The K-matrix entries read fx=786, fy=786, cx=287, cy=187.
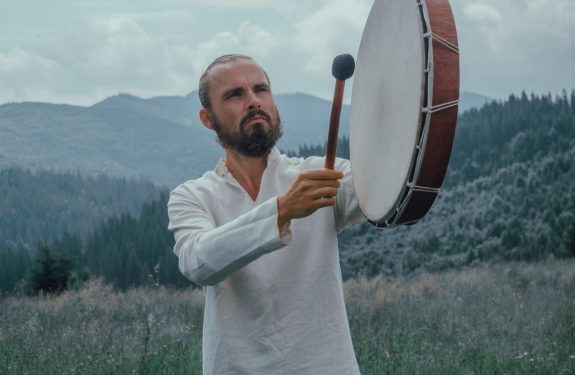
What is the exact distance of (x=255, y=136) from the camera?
2391mm

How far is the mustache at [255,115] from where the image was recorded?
7.85ft

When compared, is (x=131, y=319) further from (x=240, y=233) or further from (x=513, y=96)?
(x=513, y=96)

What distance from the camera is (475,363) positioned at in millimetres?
5582

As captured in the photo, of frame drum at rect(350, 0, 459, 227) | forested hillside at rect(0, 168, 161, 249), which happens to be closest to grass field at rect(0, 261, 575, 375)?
frame drum at rect(350, 0, 459, 227)

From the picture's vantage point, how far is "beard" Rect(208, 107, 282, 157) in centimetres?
239

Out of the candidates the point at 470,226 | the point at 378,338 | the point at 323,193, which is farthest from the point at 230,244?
the point at 470,226

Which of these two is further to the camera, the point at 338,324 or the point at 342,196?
the point at 342,196

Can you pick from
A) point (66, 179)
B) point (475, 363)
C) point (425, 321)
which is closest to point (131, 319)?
point (425, 321)

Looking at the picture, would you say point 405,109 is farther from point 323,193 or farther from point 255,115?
point 255,115

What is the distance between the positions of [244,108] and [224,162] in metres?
0.24

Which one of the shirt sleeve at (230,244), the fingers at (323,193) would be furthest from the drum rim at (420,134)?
the shirt sleeve at (230,244)

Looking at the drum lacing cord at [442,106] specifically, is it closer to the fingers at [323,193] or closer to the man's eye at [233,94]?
the fingers at [323,193]

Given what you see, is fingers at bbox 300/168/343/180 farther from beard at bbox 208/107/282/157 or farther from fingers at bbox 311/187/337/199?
beard at bbox 208/107/282/157

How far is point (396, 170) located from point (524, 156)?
226 ft
